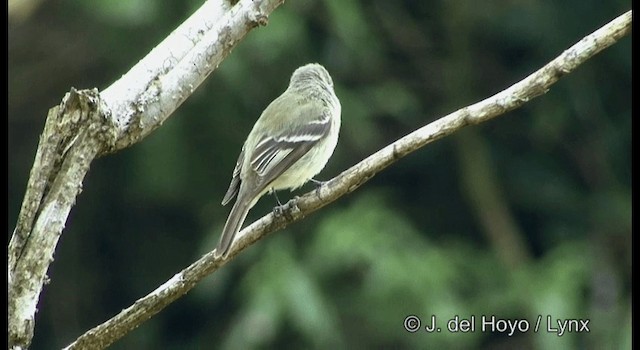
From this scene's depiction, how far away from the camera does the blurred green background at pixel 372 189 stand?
11.6m

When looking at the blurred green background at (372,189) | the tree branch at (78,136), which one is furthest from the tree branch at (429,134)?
the blurred green background at (372,189)

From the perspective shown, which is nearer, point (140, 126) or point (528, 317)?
point (140, 126)

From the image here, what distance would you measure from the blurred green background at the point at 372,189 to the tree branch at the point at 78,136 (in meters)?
6.28

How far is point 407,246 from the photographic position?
38.9 feet

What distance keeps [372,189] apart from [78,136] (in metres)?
8.91

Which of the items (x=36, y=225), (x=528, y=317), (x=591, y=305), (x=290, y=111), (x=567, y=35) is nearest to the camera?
(x=36, y=225)

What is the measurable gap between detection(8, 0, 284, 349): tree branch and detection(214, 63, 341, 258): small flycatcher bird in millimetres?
1115

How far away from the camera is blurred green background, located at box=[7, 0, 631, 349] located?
11.6m

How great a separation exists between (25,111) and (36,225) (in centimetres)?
958

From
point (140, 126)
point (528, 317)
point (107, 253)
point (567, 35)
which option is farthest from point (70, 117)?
point (107, 253)

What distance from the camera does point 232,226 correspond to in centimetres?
521

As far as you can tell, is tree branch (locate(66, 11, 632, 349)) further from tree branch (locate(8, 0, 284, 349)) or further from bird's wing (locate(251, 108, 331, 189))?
bird's wing (locate(251, 108, 331, 189))

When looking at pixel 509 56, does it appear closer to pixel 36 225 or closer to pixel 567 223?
pixel 567 223

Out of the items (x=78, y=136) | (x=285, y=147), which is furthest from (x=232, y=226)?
(x=285, y=147)
